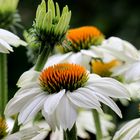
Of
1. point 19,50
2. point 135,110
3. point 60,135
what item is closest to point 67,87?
point 60,135

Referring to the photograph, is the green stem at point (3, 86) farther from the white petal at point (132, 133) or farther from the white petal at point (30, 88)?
the white petal at point (132, 133)

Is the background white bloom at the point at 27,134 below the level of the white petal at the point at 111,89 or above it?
below

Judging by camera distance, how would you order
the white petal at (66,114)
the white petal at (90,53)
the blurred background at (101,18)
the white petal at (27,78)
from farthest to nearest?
the blurred background at (101,18), the white petal at (90,53), the white petal at (27,78), the white petal at (66,114)

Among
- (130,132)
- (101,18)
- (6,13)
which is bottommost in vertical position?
(101,18)

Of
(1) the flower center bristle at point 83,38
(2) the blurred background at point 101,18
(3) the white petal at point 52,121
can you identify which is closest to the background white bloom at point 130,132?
(3) the white petal at point 52,121

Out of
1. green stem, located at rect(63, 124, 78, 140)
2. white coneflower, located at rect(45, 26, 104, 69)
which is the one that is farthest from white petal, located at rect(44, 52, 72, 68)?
green stem, located at rect(63, 124, 78, 140)

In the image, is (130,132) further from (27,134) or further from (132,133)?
(27,134)

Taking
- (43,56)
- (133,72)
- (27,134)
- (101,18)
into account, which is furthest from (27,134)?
(101,18)
